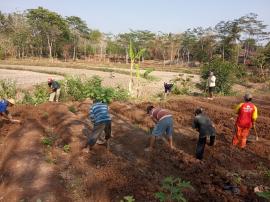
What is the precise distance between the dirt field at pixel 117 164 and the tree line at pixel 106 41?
3308 cm

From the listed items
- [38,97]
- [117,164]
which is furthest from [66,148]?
[38,97]

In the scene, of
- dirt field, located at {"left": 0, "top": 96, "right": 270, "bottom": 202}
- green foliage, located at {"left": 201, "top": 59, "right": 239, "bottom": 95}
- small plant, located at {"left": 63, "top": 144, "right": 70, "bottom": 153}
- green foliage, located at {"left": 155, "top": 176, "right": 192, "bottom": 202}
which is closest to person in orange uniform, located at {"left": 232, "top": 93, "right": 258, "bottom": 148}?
dirt field, located at {"left": 0, "top": 96, "right": 270, "bottom": 202}

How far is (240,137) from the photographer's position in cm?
800

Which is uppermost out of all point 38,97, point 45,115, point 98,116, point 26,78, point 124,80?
point 98,116

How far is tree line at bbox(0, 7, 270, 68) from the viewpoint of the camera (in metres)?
45.1

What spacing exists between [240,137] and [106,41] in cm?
5634

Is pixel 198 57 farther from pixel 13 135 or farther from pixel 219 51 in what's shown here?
pixel 13 135

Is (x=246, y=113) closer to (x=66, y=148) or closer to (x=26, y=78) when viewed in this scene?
(x=66, y=148)

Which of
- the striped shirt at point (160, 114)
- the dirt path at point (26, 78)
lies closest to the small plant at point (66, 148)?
the striped shirt at point (160, 114)

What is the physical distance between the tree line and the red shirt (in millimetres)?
33452

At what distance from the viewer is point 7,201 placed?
17.3 ft

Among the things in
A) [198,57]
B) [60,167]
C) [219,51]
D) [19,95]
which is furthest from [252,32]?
[60,167]

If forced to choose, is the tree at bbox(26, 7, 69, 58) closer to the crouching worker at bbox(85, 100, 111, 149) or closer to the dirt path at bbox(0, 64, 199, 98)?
the dirt path at bbox(0, 64, 199, 98)

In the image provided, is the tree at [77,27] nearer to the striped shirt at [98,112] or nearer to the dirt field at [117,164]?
the dirt field at [117,164]
